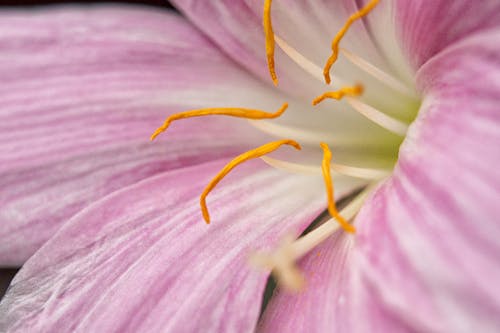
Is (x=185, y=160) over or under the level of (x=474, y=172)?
under

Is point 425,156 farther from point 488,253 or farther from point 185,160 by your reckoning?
point 185,160

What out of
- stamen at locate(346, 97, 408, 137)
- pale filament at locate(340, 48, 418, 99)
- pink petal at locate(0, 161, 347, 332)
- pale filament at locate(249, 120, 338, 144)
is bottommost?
pink petal at locate(0, 161, 347, 332)

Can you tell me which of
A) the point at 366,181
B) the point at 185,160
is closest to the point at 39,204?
the point at 185,160

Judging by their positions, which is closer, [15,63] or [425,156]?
[425,156]

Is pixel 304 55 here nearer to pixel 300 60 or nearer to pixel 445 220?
pixel 300 60

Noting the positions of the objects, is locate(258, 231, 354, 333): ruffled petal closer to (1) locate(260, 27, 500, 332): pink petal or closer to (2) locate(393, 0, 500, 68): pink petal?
(1) locate(260, 27, 500, 332): pink petal

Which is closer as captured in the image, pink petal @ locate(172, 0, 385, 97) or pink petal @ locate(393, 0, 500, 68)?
pink petal @ locate(393, 0, 500, 68)

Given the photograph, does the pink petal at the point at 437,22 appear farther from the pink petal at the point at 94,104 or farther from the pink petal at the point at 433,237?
the pink petal at the point at 94,104

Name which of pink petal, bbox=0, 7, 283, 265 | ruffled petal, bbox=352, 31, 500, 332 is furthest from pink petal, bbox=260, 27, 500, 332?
pink petal, bbox=0, 7, 283, 265
